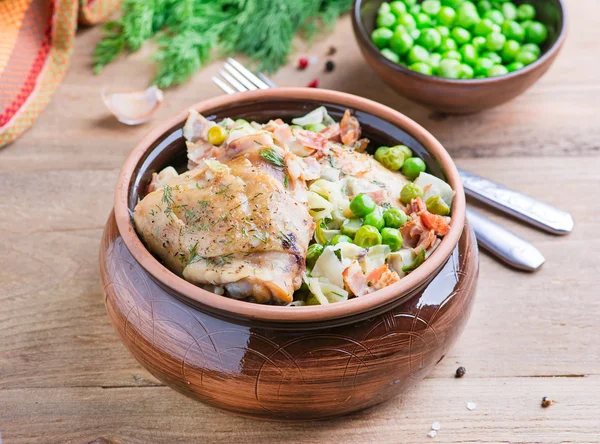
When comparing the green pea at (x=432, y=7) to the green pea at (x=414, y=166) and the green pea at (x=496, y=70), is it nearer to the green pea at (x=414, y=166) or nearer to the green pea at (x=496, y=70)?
the green pea at (x=496, y=70)

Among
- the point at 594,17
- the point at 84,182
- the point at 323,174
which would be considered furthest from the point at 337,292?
the point at 594,17

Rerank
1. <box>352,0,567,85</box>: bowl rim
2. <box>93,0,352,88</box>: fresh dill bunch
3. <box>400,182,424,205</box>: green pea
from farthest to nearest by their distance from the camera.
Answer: <box>93,0,352,88</box>: fresh dill bunch
<box>352,0,567,85</box>: bowl rim
<box>400,182,424,205</box>: green pea

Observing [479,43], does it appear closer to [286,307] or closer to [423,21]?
[423,21]

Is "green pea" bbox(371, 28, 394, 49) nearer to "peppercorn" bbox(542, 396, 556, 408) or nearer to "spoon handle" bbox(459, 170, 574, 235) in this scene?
"spoon handle" bbox(459, 170, 574, 235)

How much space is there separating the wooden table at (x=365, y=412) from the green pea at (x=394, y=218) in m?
0.72

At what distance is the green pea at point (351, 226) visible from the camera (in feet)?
9.03

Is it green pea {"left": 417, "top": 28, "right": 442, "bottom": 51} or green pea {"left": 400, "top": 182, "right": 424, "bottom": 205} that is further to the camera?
green pea {"left": 417, "top": 28, "right": 442, "bottom": 51}

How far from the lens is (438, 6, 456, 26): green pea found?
4457mm

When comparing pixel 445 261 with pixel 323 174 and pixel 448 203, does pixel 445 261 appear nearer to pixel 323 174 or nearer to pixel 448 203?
pixel 448 203

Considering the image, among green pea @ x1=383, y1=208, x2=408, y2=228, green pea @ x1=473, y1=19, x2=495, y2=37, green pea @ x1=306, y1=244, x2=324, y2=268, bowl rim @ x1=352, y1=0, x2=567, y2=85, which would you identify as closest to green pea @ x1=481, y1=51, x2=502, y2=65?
green pea @ x1=473, y1=19, x2=495, y2=37

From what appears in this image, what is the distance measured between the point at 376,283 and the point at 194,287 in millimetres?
664

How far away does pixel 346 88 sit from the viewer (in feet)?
14.9

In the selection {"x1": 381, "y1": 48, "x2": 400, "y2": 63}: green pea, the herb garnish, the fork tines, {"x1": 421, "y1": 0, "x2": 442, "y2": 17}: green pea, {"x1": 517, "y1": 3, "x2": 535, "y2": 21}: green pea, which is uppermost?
the herb garnish

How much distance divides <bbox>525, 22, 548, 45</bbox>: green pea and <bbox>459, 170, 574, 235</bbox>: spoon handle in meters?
1.19
